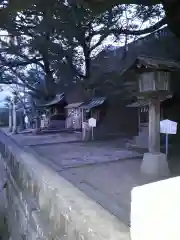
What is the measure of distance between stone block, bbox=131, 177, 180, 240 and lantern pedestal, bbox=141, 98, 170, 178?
431cm

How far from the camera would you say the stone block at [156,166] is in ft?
18.2

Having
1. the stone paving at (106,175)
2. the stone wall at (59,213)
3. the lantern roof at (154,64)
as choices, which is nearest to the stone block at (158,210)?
the stone wall at (59,213)

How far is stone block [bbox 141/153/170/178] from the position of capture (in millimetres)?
5543

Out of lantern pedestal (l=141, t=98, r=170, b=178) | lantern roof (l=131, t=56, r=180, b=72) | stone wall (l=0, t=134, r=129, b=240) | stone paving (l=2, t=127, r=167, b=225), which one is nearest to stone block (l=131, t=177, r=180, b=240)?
stone wall (l=0, t=134, r=129, b=240)

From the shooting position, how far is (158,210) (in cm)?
119

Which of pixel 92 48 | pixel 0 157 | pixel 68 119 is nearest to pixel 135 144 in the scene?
→ pixel 0 157

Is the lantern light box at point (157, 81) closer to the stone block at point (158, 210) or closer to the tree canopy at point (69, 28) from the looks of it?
the tree canopy at point (69, 28)

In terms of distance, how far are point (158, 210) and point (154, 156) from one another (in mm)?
4622

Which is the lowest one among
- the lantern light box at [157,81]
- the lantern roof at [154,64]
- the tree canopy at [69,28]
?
the lantern light box at [157,81]

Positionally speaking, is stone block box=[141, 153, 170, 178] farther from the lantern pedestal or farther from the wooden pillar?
the wooden pillar

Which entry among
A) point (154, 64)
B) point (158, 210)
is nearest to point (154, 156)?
point (154, 64)

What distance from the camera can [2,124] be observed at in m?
28.6

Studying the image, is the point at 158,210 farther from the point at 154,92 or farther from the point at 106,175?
the point at 154,92

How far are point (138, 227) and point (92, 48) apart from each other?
39.3 feet
